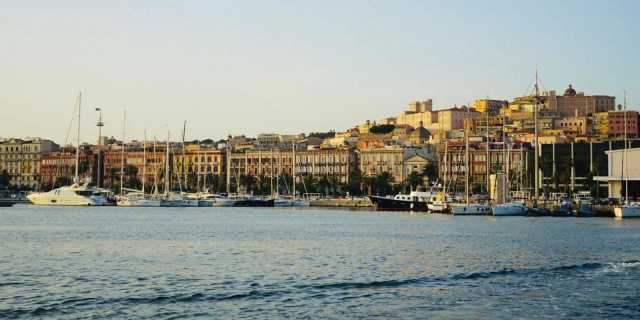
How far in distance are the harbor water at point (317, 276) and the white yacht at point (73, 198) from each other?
3116 inches

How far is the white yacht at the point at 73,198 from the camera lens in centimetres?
14788

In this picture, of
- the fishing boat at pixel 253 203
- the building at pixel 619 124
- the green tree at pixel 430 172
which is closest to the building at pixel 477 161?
the green tree at pixel 430 172

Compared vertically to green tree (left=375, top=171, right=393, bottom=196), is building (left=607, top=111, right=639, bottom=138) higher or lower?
higher

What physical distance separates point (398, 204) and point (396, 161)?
4912 centimetres

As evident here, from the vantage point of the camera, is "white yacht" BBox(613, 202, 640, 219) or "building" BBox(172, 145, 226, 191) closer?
"white yacht" BBox(613, 202, 640, 219)

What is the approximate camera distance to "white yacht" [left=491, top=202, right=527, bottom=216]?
108 metres

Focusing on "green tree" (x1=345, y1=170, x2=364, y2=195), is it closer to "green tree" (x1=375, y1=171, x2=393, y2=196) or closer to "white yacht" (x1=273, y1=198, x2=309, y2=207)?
"green tree" (x1=375, y1=171, x2=393, y2=196)

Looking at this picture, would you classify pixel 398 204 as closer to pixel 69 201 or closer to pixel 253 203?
pixel 253 203

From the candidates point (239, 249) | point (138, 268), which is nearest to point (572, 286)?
point (138, 268)

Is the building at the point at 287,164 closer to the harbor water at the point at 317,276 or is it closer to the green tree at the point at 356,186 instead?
the green tree at the point at 356,186

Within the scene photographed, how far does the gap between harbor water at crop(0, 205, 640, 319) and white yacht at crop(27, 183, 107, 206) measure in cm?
7915

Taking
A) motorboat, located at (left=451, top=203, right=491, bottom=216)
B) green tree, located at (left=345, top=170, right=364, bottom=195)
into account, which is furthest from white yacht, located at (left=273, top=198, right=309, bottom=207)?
motorboat, located at (left=451, top=203, right=491, bottom=216)

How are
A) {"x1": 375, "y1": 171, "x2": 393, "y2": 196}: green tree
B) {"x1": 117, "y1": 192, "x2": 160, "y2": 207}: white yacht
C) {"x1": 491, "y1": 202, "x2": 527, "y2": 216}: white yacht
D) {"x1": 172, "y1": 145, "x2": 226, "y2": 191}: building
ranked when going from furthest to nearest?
{"x1": 172, "y1": 145, "x2": 226, "y2": 191}: building < {"x1": 375, "y1": 171, "x2": 393, "y2": 196}: green tree < {"x1": 117, "y1": 192, "x2": 160, "y2": 207}: white yacht < {"x1": 491, "y1": 202, "x2": 527, "y2": 216}: white yacht

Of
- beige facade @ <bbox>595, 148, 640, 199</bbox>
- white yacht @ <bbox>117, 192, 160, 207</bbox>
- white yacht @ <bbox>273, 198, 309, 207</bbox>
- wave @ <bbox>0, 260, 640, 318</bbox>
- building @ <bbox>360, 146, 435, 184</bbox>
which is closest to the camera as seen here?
wave @ <bbox>0, 260, 640, 318</bbox>
